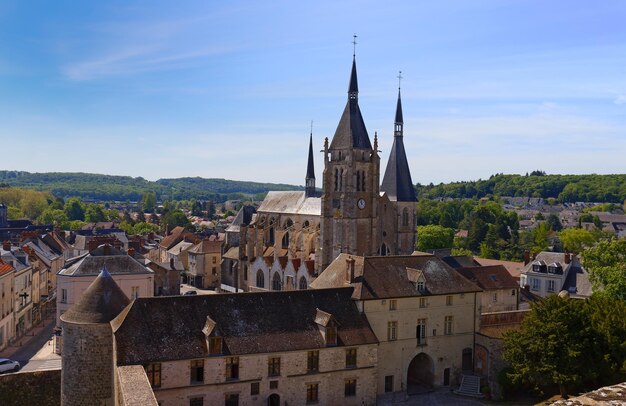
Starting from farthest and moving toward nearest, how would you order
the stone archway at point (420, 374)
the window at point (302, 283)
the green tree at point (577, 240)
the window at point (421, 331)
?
the green tree at point (577, 240), the window at point (302, 283), the stone archway at point (420, 374), the window at point (421, 331)

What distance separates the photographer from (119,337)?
97.3 feet

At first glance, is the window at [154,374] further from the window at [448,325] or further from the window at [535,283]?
the window at [535,283]

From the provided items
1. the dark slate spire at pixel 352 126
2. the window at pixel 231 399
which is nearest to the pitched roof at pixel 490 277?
the dark slate spire at pixel 352 126

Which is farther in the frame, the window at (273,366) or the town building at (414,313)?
the town building at (414,313)

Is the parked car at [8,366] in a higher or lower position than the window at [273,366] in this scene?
lower

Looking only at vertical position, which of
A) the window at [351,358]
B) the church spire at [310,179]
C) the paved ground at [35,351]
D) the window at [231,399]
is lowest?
the paved ground at [35,351]

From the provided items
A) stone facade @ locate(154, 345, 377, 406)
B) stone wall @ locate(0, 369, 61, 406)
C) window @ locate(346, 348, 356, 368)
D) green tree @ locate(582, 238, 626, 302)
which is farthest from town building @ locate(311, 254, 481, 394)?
stone wall @ locate(0, 369, 61, 406)

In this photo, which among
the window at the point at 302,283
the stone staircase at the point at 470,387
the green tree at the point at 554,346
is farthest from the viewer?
the window at the point at 302,283

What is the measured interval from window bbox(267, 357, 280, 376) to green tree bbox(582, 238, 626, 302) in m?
23.3

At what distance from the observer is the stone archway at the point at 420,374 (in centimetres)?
3947

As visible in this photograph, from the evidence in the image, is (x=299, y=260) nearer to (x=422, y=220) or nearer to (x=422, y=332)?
(x=422, y=332)

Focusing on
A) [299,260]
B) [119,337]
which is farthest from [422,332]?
[299,260]

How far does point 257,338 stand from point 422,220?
105040 mm

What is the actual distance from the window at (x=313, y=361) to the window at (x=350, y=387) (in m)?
2.38
